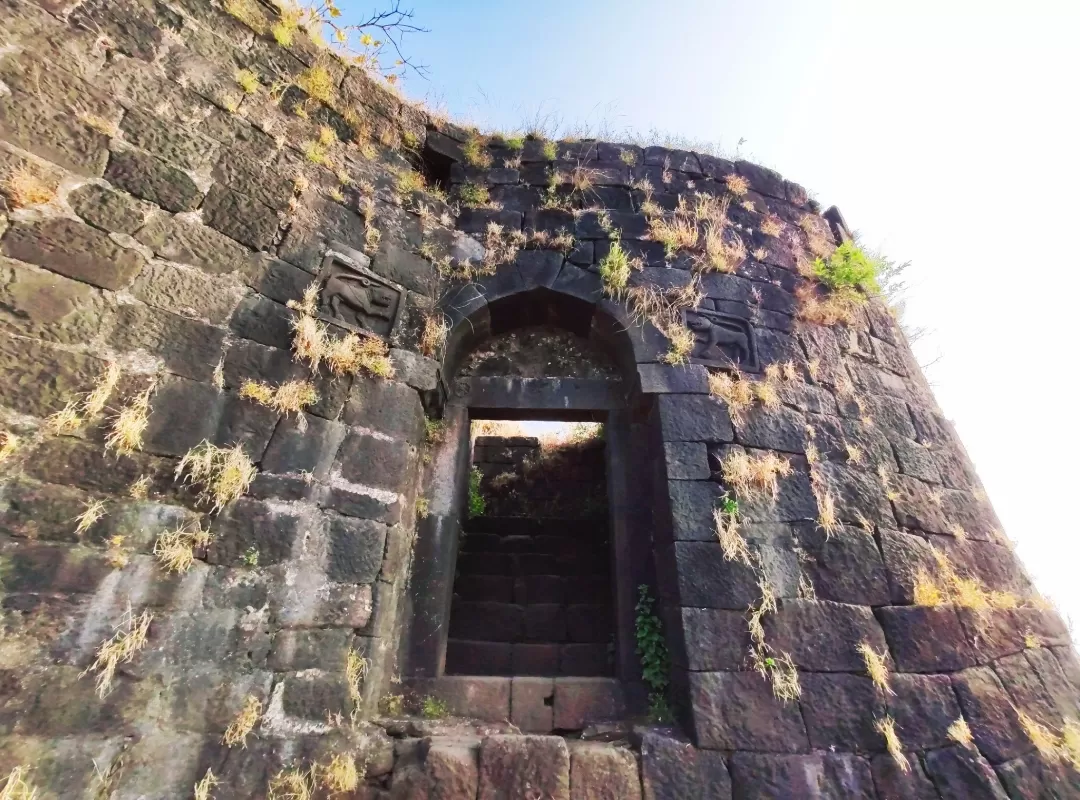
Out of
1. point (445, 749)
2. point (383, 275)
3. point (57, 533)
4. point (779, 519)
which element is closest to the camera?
point (57, 533)

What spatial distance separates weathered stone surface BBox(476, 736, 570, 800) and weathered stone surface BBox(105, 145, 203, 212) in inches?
146

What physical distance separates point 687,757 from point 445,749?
51.5 inches

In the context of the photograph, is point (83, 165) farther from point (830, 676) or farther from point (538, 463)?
point (830, 676)

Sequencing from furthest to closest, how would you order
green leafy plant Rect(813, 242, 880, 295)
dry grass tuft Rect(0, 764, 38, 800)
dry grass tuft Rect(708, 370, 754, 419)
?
green leafy plant Rect(813, 242, 880, 295), dry grass tuft Rect(708, 370, 754, 419), dry grass tuft Rect(0, 764, 38, 800)

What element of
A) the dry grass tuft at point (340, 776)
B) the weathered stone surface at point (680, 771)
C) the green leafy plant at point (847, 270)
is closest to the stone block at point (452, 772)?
the dry grass tuft at point (340, 776)

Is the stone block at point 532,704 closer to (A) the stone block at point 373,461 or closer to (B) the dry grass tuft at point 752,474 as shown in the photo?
(A) the stone block at point 373,461

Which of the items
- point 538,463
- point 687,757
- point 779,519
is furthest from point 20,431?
point 538,463

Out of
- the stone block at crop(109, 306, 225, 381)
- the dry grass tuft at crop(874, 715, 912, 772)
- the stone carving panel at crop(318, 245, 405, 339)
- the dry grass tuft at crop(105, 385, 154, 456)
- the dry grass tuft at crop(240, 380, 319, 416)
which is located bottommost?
the dry grass tuft at crop(874, 715, 912, 772)

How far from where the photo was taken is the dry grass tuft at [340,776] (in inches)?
107

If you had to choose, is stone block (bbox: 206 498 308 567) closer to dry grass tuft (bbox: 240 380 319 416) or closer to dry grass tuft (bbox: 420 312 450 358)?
dry grass tuft (bbox: 240 380 319 416)

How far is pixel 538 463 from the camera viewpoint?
6672mm

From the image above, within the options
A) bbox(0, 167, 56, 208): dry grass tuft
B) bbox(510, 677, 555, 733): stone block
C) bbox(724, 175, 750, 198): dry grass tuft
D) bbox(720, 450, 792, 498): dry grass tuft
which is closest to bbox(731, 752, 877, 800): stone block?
bbox(510, 677, 555, 733): stone block

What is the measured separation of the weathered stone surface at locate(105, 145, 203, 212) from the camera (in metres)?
3.32

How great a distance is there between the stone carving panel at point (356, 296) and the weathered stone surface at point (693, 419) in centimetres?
215
